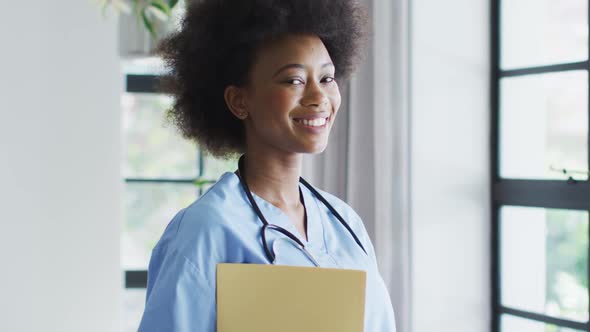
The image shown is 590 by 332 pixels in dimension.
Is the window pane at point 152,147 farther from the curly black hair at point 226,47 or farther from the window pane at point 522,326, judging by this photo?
the curly black hair at point 226,47

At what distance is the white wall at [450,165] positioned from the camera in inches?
97.3

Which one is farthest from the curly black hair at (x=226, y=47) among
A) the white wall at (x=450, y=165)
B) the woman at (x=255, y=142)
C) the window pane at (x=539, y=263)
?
the window pane at (x=539, y=263)

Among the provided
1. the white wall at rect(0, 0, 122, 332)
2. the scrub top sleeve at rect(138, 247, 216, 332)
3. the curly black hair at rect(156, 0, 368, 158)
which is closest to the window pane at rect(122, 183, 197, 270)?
the white wall at rect(0, 0, 122, 332)

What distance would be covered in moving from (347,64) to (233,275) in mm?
592

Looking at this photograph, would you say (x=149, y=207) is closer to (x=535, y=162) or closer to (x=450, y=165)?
(x=450, y=165)

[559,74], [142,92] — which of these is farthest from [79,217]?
[559,74]

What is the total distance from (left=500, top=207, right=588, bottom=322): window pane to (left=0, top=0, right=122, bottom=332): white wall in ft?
5.43

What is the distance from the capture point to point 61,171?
9.98 ft


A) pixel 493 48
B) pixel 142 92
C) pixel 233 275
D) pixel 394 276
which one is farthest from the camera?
pixel 142 92

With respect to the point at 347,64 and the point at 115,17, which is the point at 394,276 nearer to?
the point at 347,64

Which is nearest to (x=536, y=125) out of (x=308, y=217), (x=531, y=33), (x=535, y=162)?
(x=535, y=162)

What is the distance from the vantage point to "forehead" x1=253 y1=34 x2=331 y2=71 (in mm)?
1165

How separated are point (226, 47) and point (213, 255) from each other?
1.26 feet

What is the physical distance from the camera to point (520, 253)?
2604 millimetres
